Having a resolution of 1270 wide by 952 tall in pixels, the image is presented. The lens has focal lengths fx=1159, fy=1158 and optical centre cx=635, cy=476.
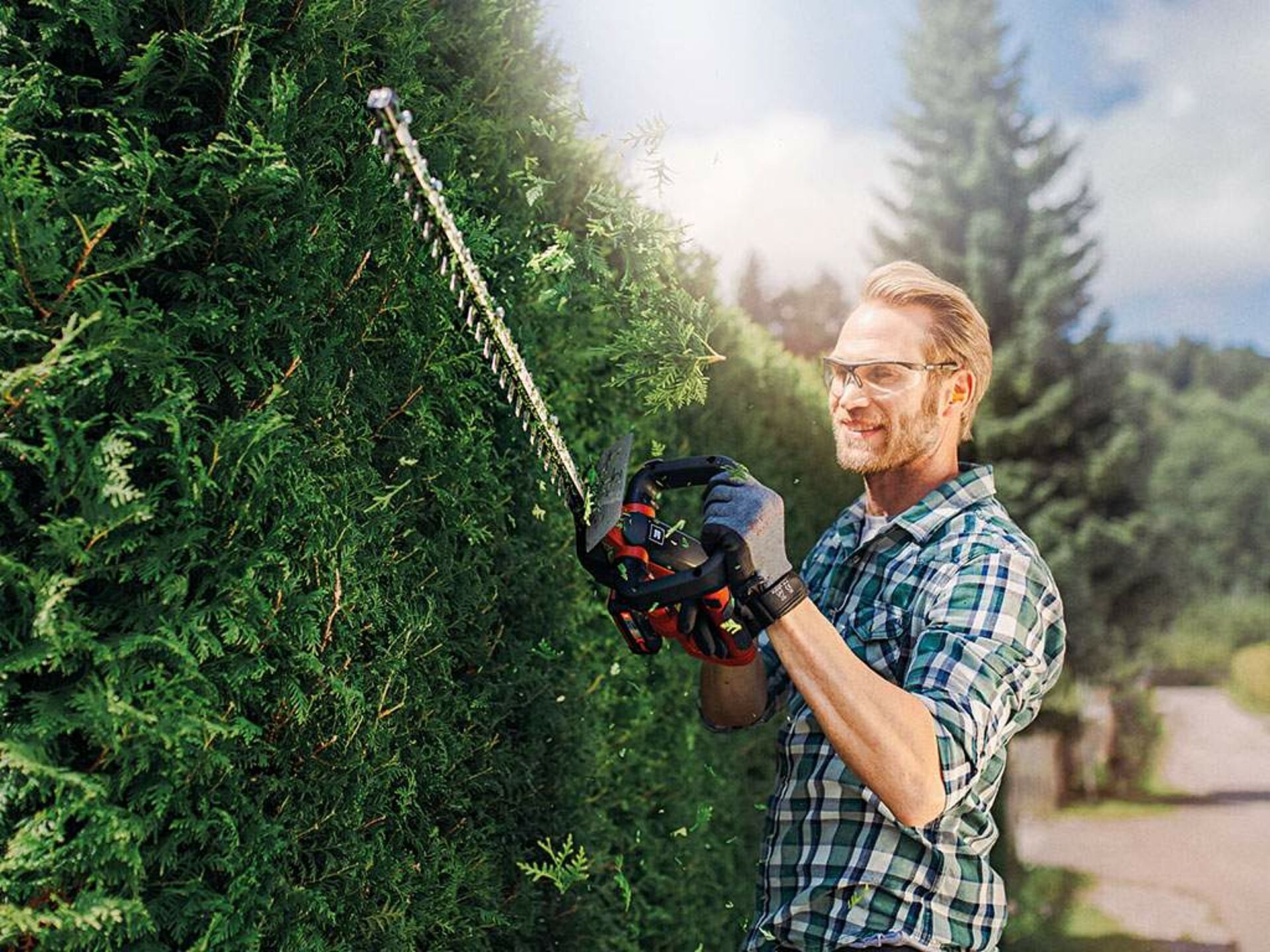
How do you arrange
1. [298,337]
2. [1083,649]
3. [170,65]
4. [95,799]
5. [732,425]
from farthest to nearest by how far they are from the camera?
[1083,649] < [732,425] < [298,337] < [170,65] < [95,799]

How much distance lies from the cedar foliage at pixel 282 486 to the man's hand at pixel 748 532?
22.9 inches

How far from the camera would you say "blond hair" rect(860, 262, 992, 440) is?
9.07ft

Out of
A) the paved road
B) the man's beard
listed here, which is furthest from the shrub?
the man's beard

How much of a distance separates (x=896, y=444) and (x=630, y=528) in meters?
0.73

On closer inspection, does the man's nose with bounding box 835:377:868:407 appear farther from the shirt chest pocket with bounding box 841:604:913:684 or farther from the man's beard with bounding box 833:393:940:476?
the shirt chest pocket with bounding box 841:604:913:684

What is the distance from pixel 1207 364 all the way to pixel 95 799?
41539 millimetres

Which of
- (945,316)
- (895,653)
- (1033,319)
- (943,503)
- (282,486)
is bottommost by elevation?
(895,653)

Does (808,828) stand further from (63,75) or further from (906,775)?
(63,75)

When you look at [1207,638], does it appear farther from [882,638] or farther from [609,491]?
[609,491]

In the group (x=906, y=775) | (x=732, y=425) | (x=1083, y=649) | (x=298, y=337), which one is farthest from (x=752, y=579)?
(x=1083, y=649)

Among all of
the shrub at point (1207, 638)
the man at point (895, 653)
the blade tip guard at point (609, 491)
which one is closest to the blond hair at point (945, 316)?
the man at point (895, 653)

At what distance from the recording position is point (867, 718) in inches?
83.8

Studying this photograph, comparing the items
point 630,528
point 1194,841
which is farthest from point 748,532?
point 1194,841

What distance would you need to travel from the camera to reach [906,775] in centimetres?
213
